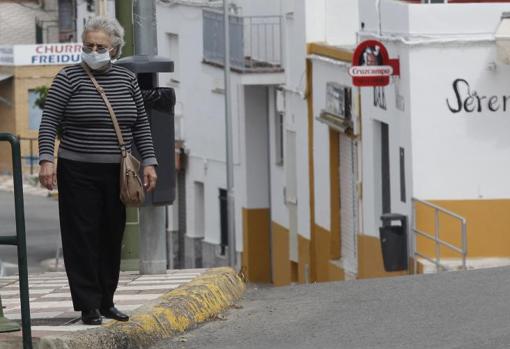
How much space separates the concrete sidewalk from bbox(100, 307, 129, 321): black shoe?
43 mm

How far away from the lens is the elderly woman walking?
32.9ft

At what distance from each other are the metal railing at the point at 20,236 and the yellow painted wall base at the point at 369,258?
16476 mm

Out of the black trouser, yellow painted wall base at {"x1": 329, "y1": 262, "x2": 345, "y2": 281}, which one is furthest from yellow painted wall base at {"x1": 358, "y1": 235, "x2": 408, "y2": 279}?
the black trouser

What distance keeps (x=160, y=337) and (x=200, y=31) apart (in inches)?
1125

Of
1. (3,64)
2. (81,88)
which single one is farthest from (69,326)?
(3,64)

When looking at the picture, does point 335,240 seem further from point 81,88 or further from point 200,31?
point 81,88

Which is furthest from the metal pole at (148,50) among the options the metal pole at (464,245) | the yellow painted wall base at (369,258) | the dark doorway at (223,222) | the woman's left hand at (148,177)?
the dark doorway at (223,222)

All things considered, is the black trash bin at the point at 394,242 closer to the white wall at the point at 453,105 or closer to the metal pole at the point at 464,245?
the white wall at the point at 453,105

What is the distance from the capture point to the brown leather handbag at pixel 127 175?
10.0 metres

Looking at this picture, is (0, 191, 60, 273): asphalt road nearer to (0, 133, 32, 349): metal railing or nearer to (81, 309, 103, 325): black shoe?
(81, 309, 103, 325): black shoe

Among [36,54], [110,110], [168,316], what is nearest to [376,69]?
[168,316]

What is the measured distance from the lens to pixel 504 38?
76.6 feet

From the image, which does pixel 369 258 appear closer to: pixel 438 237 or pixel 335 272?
pixel 335 272

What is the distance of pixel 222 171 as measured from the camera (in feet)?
123
